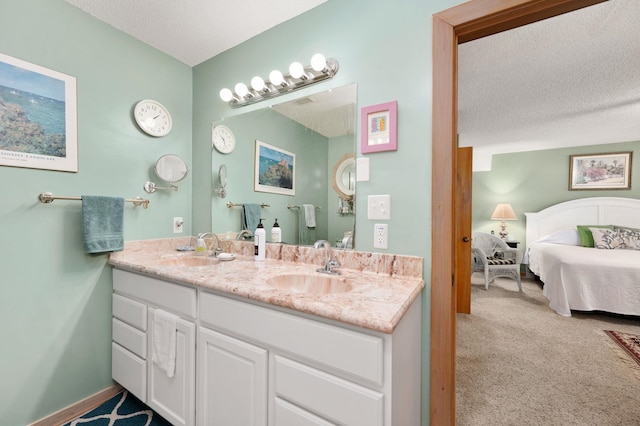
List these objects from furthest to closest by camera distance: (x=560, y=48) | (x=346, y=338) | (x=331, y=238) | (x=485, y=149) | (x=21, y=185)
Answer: (x=485, y=149)
(x=560, y=48)
(x=331, y=238)
(x=21, y=185)
(x=346, y=338)

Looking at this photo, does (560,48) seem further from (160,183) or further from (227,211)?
(160,183)

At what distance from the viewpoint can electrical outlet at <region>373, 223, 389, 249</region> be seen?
4.22 ft

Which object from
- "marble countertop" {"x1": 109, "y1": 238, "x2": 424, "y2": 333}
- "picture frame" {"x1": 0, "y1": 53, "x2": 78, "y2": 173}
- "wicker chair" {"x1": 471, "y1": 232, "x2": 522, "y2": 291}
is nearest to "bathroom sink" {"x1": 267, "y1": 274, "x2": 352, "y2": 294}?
"marble countertop" {"x1": 109, "y1": 238, "x2": 424, "y2": 333}

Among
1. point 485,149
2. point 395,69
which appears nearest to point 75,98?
point 395,69

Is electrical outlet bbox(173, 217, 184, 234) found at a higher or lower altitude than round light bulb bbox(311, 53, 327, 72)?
lower

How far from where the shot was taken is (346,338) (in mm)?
793

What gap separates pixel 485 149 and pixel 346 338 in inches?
202

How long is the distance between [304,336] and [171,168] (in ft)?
5.47

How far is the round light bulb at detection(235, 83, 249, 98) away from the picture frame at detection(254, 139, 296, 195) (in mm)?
318

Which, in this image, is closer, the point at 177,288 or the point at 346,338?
the point at 346,338

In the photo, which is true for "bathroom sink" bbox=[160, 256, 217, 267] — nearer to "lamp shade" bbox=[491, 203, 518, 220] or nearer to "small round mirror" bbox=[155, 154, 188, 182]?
"small round mirror" bbox=[155, 154, 188, 182]

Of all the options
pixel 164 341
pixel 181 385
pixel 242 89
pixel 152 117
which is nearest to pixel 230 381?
pixel 181 385

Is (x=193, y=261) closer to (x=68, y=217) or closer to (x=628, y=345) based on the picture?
(x=68, y=217)

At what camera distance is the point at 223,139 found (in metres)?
1.94
